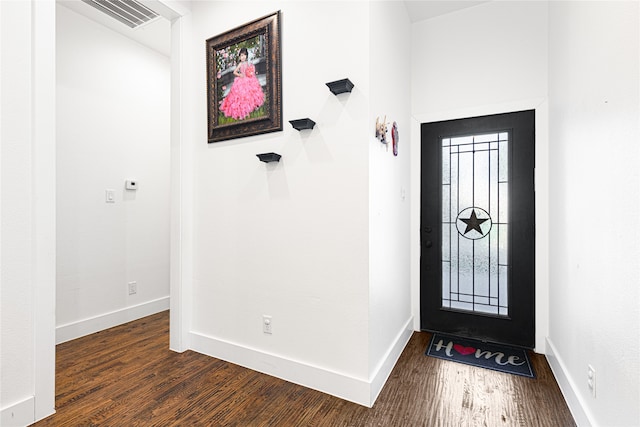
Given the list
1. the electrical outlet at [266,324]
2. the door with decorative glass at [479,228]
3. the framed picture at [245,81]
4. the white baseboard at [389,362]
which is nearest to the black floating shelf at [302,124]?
the framed picture at [245,81]

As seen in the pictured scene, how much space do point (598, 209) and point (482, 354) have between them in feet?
5.07

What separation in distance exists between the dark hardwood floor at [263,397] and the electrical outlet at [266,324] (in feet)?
0.97

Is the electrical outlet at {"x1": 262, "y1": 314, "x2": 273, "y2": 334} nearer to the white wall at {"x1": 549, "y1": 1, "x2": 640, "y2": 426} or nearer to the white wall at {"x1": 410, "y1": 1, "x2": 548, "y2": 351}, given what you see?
the white wall at {"x1": 410, "y1": 1, "x2": 548, "y2": 351}

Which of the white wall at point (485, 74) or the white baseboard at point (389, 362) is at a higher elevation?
the white wall at point (485, 74)

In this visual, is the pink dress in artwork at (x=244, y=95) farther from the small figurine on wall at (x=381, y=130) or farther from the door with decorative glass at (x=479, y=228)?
the door with decorative glass at (x=479, y=228)

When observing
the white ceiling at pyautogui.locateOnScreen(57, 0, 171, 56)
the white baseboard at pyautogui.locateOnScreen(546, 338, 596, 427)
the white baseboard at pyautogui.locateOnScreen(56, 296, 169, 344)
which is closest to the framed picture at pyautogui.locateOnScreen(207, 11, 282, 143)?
the white ceiling at pyautogui.locateOnScreen(57, 0, 171, 56)

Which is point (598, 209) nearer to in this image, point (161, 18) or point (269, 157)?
point (269, 157)

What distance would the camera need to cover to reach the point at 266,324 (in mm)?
2268

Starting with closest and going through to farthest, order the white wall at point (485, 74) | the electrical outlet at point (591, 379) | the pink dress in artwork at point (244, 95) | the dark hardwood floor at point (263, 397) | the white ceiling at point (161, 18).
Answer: the electrical outlet at point (591, 379)
the dark hardwood floor at point (263, 397)
the pink dress in artwork at point (244, 95)
the white wall at point (485, 74)
the white ceiling at point (161, 18)

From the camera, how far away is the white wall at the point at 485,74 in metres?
2.59

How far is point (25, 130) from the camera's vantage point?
1713 millimetres

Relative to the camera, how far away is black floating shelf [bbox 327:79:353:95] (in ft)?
6.05

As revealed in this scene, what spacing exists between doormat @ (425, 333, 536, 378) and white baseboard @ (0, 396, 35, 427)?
2529mm

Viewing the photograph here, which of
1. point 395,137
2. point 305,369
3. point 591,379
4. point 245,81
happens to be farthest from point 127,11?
point 591,379
